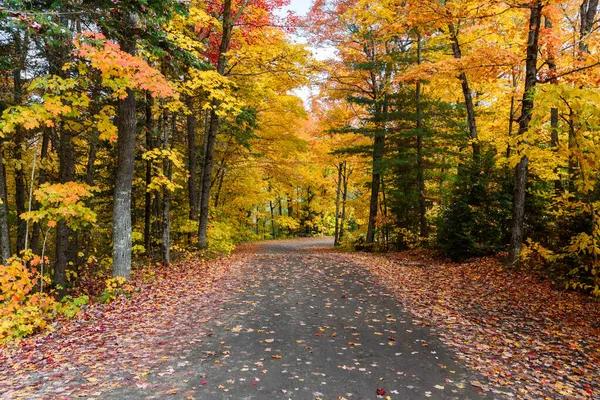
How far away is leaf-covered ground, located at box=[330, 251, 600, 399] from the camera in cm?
450

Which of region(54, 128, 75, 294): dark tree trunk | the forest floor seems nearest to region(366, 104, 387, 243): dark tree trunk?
the forest floor

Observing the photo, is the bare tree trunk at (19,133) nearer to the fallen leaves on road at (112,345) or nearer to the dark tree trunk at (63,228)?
the dark tree trunk at (63,228)

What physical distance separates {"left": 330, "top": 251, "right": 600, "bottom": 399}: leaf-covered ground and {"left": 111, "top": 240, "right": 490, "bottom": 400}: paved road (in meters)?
0.42

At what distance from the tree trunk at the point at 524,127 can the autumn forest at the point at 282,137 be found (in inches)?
1.7

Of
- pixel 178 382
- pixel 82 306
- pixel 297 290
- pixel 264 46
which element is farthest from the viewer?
→ pixel 264 46

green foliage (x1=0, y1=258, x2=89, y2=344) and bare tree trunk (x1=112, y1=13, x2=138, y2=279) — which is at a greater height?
bare tree trunk (x1=112, y1=13, x2=138, y2=279)

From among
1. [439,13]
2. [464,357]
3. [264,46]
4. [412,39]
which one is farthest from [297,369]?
[412,39]

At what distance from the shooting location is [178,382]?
426 cm

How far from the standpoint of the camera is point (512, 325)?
6414 mm

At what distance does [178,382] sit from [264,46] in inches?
478

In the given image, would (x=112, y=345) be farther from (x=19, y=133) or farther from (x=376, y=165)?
(x=376, y=165)

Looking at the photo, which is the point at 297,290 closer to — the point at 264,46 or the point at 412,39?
the point at 264,46

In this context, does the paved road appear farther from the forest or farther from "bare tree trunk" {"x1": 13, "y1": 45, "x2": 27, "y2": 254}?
"bare tree trunk" {"x1": 13, "y1": 45, "x2": 27, "y2": 254}

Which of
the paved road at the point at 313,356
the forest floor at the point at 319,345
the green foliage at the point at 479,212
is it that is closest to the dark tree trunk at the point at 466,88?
the green foliage at the point at 479,212
